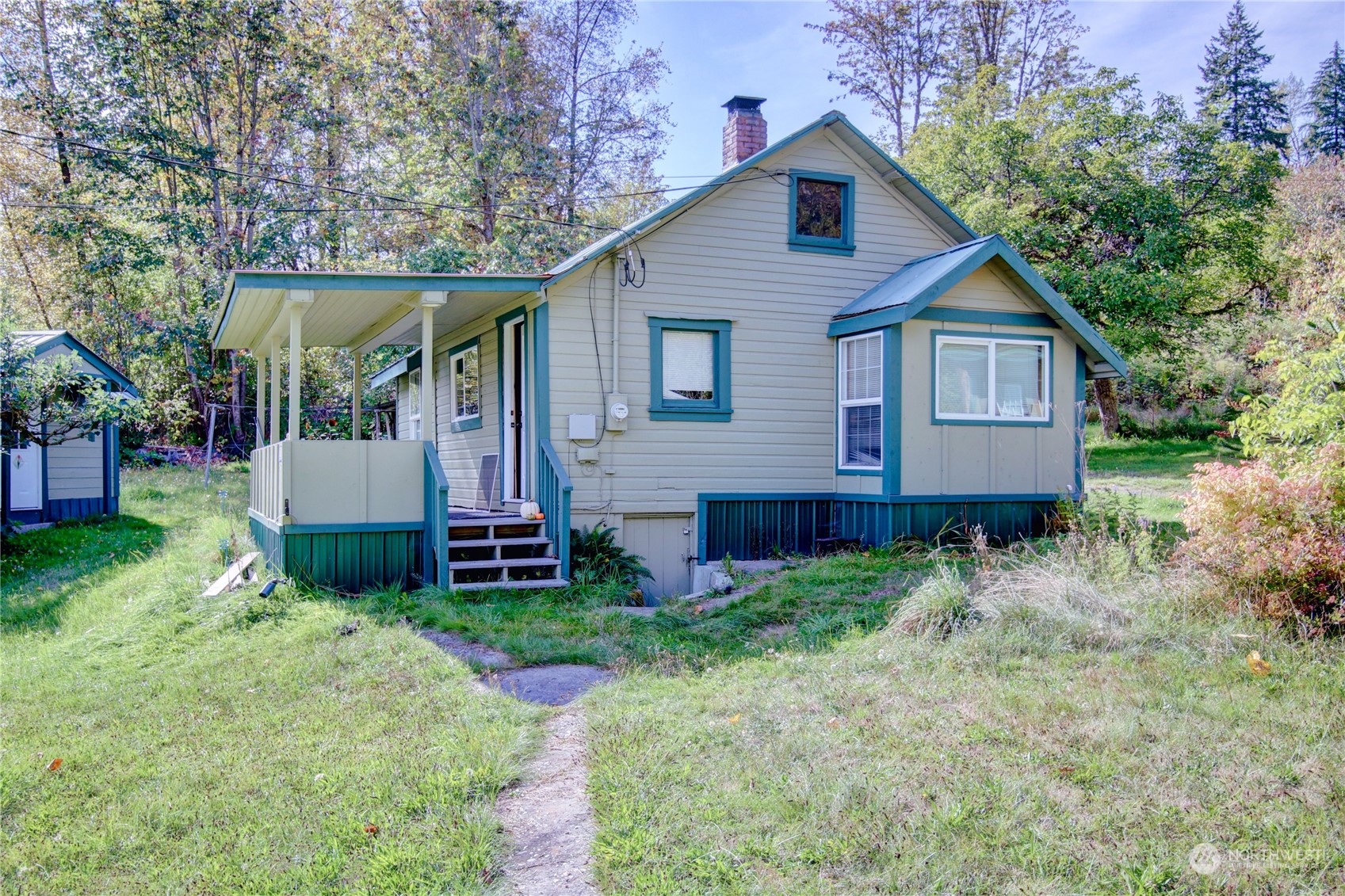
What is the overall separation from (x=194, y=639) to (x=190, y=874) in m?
Result: 4.16

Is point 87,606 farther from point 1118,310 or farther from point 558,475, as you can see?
point 1118,310

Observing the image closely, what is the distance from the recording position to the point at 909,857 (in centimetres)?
345

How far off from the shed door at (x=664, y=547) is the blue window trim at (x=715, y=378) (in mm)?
1160

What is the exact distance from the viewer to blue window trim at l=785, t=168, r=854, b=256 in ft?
37.5

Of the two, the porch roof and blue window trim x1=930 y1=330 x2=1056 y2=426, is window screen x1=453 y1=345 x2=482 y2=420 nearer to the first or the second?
the porch roof

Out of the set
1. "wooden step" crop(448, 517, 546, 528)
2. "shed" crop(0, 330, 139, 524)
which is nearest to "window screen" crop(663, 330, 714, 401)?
"wooden step" crop(448, 517, 546, 528)

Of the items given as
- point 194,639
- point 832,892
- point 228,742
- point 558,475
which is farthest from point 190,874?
point 558,475

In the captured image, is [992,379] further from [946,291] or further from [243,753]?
[243,753]

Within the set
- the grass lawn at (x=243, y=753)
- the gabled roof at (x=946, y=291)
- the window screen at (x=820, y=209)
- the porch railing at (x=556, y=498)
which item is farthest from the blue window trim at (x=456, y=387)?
the grass lawn at (x=243, y=753)

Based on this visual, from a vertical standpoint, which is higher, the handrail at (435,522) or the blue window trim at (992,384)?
the blue window trim at (992,384)

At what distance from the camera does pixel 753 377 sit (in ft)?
36.4

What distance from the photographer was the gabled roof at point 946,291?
1010 centimetres

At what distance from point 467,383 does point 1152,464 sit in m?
14.6

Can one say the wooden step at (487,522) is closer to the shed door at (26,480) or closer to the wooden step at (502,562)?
the wooden step at (502,562)
